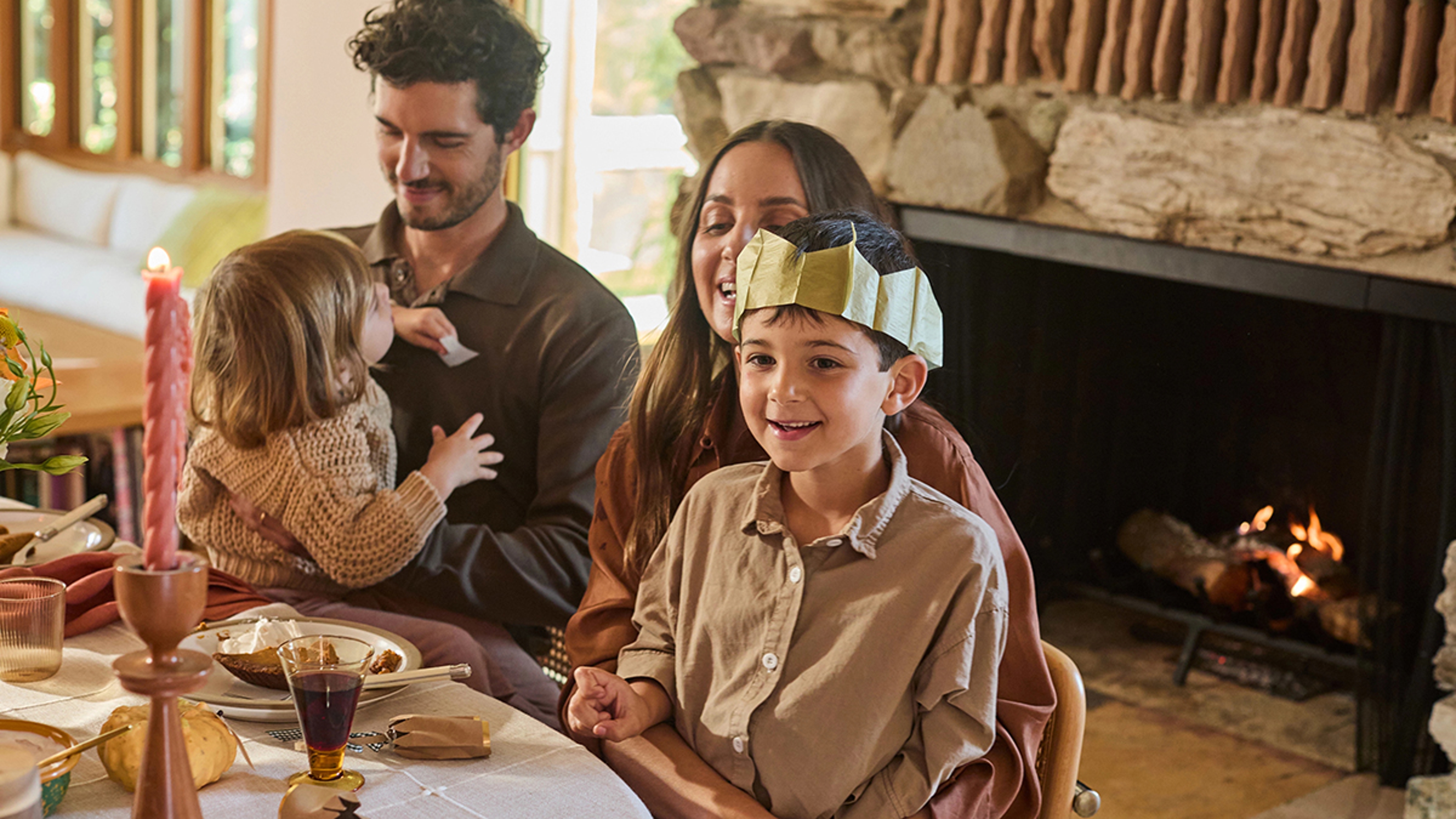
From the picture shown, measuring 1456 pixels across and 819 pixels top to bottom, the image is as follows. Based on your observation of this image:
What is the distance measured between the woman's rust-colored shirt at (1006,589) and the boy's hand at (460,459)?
0.28m

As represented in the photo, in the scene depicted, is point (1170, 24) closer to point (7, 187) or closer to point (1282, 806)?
point (1282, 806)

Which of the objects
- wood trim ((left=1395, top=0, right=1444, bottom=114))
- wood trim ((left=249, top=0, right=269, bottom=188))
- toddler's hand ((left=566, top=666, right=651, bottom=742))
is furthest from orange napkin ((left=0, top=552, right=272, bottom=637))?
wood trim ((left=249, top=0, right=269, bottom=188))

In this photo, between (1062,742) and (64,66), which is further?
(64,66)

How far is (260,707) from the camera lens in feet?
4.08

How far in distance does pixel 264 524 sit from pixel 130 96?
19.3ft

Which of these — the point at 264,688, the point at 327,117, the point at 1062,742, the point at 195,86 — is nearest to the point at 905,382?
the point at 1062,742

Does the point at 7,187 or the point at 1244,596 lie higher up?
the point at 7,187

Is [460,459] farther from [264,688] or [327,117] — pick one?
[327,117]

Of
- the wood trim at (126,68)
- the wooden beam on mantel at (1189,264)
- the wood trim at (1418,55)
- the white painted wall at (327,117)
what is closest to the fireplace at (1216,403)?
the wooden beam on mantel at (1189,264)

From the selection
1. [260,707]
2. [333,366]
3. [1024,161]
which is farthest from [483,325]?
[1024,161]

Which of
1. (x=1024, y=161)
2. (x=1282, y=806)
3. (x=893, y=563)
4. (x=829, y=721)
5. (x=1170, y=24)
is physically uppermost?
(x=1170, y=24)

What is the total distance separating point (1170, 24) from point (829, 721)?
1569mm

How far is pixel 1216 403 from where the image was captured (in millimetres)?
3074

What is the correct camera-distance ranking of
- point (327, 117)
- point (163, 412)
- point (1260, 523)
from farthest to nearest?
point (327, 117)
point (1260, 523)
point (163, 412)
